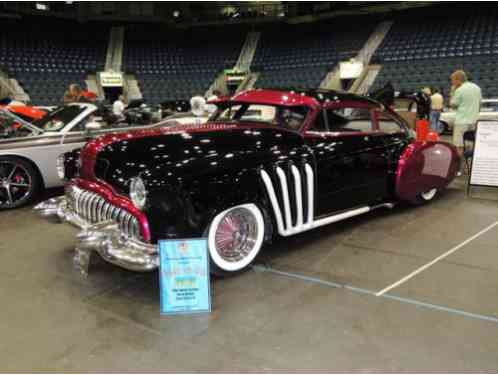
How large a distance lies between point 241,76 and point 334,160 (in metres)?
16.7

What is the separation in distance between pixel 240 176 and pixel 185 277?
829 mm

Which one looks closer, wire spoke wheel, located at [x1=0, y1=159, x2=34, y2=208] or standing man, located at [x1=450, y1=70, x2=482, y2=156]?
wire spoke wheel, located at [x1=0, y1=159, x2=34, y2=208]

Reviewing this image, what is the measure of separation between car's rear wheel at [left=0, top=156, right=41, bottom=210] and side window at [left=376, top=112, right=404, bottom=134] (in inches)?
159

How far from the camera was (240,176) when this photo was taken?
3.16 meters

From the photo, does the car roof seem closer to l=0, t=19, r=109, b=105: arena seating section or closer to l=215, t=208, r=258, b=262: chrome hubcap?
l=215, t=208, r=258, b=262: chrome hubcap

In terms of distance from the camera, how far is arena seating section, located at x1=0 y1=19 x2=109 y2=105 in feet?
56.6

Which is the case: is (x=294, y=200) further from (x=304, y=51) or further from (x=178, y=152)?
(x=304, y=51)

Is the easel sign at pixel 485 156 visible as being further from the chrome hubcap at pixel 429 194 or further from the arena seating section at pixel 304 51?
the arena seating section at pixel 304 51

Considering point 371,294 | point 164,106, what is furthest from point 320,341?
point 164,106

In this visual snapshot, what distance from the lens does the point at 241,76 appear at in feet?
65.0

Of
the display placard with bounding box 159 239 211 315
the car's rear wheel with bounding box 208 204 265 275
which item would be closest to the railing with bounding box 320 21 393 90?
the car's rear wheel with bounding box 208 204 265 275

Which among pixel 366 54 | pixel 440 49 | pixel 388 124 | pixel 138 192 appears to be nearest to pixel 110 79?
pixel 366 54

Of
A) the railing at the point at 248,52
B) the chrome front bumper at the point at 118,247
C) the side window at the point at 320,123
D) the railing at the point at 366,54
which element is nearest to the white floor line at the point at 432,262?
the side window at the point at 320,123

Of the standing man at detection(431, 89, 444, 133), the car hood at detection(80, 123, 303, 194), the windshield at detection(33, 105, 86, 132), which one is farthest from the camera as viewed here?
the standing man at detection(431, 89, 444, 133)
